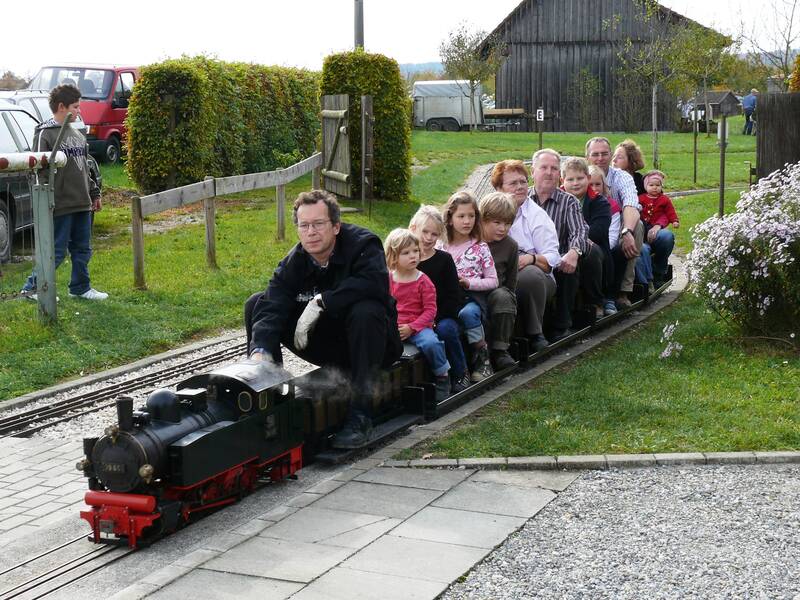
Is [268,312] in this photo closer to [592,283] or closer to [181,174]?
[592,283]

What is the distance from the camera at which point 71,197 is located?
11.8 meters

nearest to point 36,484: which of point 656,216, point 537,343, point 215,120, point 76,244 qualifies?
point 537,343

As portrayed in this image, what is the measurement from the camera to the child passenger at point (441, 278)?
323 inches

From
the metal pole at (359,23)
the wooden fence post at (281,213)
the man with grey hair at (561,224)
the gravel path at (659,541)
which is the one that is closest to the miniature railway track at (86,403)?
the man with grey hair at (561,224)

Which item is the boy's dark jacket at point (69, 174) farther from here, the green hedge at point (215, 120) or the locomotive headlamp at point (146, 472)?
the green hedge at point (215, 120)

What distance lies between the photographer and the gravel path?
194 inches

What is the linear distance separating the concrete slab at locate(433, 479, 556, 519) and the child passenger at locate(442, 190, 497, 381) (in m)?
2.35

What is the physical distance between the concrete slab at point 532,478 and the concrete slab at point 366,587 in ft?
4.95

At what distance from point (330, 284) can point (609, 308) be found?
4.82 metres

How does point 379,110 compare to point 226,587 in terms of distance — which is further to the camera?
point 379,110

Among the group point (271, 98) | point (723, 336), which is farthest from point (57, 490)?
point (271, 98)

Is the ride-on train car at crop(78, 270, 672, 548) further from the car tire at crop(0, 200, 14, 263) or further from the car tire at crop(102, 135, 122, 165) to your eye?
the car tire at crop(102, 135, 122, 165)

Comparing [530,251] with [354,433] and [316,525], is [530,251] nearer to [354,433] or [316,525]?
[354,433]

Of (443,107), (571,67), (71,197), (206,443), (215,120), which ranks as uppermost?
(571,67)
